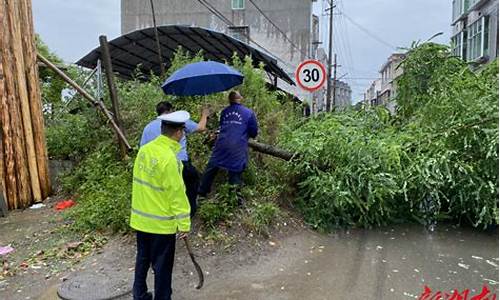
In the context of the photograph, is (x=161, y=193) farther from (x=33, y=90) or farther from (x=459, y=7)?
(x=459, y=7)

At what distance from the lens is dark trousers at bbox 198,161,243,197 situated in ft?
17.8

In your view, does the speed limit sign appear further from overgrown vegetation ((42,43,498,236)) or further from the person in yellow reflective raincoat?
the person in yellow reflective raincoat

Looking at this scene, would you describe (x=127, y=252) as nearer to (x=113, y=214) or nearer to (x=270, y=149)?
(x=113, y=214)

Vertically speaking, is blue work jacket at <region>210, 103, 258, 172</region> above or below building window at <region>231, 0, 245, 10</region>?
below

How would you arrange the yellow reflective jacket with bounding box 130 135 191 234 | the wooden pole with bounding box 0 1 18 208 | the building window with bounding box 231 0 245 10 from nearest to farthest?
the yellow reflective jacket with bounding box 130 135 191 234, the wooden pole with bounding box 0 1 18 208, the building window with bounding box 231 0 245 10

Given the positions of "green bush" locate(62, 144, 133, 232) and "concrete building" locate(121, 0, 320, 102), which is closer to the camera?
"green bush" locate(62, 144, 133, 232)

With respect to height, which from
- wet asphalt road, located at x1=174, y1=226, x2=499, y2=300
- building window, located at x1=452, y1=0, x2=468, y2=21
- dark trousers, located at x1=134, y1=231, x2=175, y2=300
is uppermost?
building window, located at x1=452, y1=0, x2=468, y2=21

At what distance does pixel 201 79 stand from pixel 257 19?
2469 centimetres

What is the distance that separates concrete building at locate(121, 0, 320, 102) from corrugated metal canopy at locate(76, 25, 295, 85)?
13168 mm

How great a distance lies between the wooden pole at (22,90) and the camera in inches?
270

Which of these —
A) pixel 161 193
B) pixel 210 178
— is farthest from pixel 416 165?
pixel 161 193
